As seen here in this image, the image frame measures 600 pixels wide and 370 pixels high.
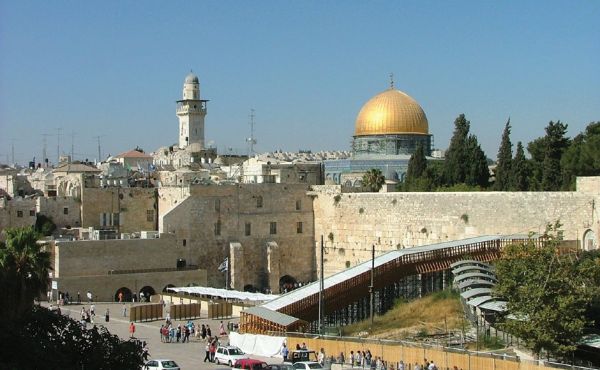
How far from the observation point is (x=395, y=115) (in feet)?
194

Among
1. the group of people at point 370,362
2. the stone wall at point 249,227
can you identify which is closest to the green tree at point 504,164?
the stone wall at point 249,227

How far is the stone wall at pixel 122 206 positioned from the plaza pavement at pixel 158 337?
7470 millimetres

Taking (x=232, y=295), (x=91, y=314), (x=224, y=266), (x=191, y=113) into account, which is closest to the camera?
(x=91, y=314)

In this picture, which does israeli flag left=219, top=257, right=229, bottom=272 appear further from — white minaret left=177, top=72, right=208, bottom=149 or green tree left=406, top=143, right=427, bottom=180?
white minaret left=177, top=72, right=208, bottom=149

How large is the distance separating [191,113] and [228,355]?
5109cm

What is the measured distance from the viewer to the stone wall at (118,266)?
3709cm

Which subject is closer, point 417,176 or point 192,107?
point 417,176

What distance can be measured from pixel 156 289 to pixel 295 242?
742 cm

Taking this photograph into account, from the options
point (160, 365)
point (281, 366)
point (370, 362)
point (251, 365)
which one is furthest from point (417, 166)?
point (160, 365)

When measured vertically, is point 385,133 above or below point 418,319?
above

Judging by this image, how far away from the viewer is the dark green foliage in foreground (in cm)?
1480

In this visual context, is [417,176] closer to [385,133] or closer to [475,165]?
[475,165]

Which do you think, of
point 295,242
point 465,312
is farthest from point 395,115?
point 465,312

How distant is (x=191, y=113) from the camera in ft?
236
